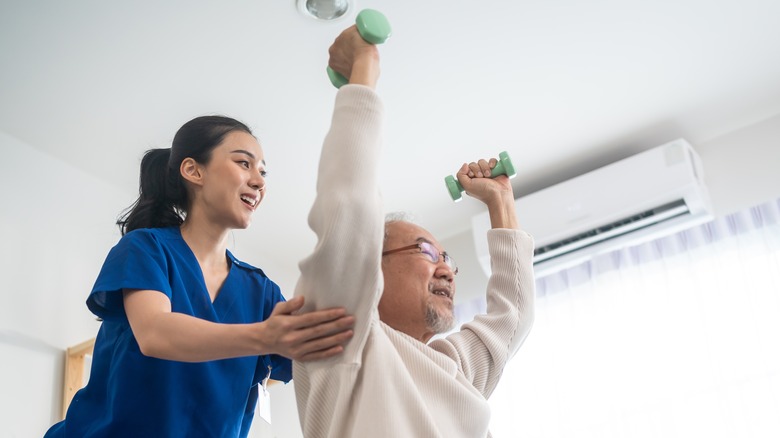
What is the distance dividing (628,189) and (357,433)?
2.37 metres

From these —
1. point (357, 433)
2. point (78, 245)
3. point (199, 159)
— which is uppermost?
point (78, 245)

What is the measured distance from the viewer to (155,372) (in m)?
1.42

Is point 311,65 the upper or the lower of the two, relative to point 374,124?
upper

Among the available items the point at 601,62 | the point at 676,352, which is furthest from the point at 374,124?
the point at 676,352

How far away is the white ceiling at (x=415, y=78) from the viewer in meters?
2.52

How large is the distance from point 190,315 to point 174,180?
0.36 metres

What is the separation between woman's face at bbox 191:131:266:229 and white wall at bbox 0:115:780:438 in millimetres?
1261

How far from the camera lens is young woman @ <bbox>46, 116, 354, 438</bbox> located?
1190 millimetres

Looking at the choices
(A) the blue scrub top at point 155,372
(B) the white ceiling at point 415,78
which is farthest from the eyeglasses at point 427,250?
(B) the white ceiling at point 415,78

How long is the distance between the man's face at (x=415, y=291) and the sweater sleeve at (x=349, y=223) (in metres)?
0.49

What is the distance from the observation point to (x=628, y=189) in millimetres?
3240

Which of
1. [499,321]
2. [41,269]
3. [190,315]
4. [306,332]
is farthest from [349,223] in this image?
[41,269]

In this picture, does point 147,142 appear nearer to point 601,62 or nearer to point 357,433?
point 601,62

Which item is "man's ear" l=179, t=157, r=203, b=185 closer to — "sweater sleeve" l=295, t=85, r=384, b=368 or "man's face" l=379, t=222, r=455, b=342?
"man's face" l=379, t=222, r=455, b=342
